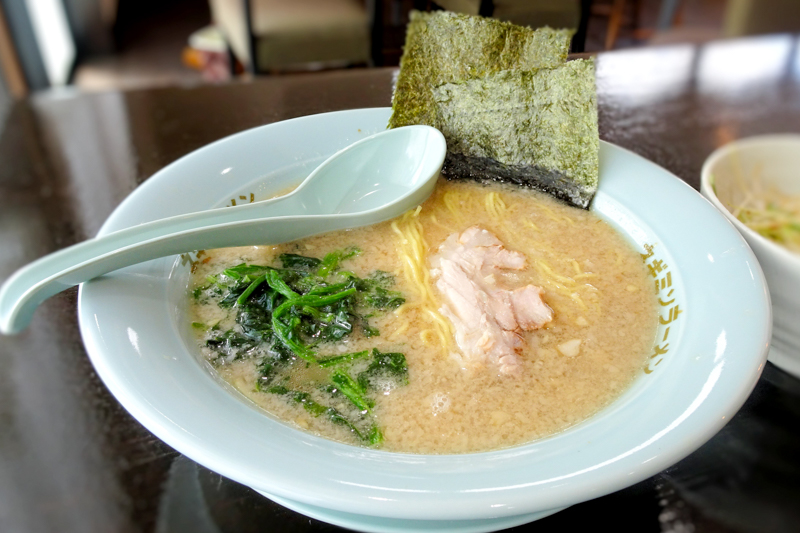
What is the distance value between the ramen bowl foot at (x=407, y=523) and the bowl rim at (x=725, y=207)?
0.45 metres

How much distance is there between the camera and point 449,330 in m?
0.80

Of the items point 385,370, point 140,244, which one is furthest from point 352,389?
point 140,244

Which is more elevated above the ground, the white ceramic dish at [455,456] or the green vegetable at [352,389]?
the white ceramic dish at [455,456]

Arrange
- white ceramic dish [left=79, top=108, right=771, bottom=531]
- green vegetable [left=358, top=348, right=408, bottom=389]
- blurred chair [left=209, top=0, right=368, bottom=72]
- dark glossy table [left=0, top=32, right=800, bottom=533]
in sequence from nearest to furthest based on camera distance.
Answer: white ceramic dish [left=79, top=108, right=771, bottom=531] < dark glossy table [left=0, top=32, right=800, bottom=533] < green vegetable [left=358, top=348, right=408, bottom=389] < blurred chair [left=209, top=0, right=368, bottom=72]

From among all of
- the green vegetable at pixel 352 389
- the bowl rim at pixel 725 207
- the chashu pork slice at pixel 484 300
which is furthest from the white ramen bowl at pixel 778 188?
the green vegetable at pixel 352 389

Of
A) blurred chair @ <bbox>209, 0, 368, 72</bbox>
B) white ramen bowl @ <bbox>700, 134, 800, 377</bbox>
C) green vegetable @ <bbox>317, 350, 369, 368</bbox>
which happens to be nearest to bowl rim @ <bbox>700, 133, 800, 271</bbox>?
white ramen bowl @ <bbox>700, 134, 800, 377</bbox>

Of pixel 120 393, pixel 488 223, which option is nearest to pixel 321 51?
pixel 488 223

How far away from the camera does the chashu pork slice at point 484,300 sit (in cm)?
75

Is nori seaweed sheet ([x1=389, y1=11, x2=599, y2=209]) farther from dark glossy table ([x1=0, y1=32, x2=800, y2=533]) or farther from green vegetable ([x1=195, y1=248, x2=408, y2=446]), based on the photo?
green vegetable ([x1=195, y1=248, x2=408, y2=446])

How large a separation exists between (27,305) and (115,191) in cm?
53

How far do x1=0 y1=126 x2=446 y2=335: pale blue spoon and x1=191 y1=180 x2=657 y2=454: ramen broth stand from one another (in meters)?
0.05

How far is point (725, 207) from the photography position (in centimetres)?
90

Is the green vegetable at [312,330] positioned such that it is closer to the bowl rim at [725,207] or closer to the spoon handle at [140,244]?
the spoon handle at [140,244]

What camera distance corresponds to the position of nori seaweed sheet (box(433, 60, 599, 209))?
3.08 ft
